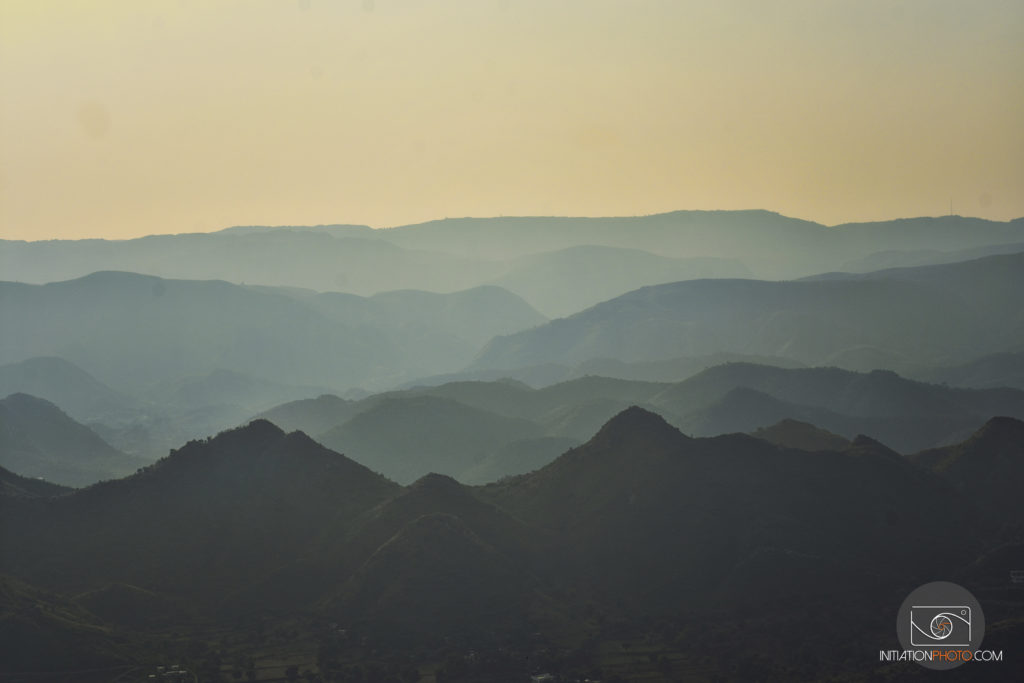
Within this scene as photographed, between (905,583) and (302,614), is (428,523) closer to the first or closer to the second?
(302,614)

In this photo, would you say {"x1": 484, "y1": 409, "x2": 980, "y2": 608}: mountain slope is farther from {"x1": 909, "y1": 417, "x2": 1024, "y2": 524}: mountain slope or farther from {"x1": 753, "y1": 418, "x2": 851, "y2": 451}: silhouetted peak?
{"x1": 753, "y1": 418, "x2": 851, "y2": 451}: silhouetted peak

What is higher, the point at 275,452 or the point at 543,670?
the point at 275,452

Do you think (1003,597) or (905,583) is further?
(905,583)

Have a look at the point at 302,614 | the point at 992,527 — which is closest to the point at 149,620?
the point at 302,614

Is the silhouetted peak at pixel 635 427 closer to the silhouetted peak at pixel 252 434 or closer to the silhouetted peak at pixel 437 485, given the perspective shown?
the silhouetted peak at pixel 437 485

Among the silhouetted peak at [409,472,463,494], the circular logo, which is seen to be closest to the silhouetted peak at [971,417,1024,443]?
the circular logo

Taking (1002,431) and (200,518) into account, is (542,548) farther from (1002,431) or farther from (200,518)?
(1002,431)
